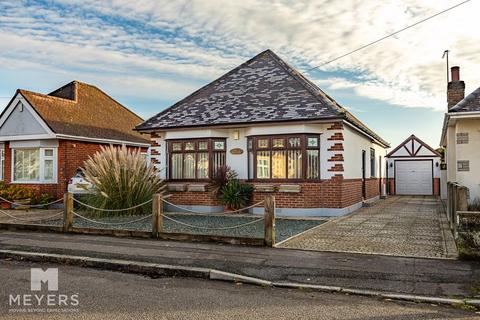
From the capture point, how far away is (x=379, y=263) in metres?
7.34

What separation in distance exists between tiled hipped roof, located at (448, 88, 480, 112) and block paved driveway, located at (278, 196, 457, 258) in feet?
11.1

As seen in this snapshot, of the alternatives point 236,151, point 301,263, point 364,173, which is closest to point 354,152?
point 364,173

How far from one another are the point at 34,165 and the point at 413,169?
22.7 m

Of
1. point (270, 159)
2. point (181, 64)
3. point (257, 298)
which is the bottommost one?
point (257, 298)

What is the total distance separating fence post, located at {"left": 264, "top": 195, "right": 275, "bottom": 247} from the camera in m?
8.95

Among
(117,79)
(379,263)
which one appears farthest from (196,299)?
(117,79)

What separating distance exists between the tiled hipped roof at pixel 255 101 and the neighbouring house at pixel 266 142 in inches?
1.5

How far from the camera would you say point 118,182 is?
14031 millimetres

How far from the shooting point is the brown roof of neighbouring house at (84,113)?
20.0 metres

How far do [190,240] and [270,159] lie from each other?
6.26m

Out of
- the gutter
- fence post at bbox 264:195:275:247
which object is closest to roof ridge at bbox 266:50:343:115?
fence post at bbox 264:195:275:247

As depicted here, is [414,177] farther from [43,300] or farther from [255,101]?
[43,300]

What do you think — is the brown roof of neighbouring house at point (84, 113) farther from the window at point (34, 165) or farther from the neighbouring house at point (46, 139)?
the window at point (34, 165)

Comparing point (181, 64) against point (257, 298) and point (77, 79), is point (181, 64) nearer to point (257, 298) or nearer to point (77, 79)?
point (77, 79)
